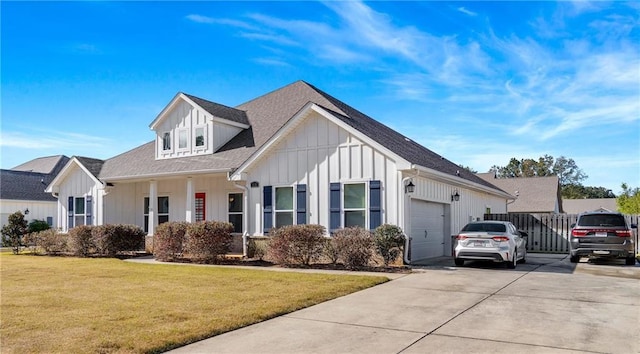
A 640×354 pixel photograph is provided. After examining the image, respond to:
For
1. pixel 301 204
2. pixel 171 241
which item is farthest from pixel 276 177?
pixel 171 241

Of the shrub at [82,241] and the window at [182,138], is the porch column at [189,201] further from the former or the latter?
the shrub at [82,241]

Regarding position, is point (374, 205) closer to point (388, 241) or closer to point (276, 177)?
point (388, 241)

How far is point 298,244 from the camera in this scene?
14914 mm

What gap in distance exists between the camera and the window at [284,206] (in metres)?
17.1

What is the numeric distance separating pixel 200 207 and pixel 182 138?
314 cm

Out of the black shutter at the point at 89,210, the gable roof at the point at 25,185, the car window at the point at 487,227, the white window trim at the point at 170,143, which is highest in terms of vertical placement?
the white window trim at the point at 170,143

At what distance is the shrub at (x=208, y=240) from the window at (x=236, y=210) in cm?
385

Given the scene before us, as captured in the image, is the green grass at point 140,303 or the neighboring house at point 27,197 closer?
the green grass at point 140,303

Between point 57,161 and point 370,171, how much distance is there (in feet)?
122

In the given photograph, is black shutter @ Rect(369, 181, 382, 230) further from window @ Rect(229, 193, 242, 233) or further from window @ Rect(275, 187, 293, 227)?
window @ Rect(229, 193, 242, 233)

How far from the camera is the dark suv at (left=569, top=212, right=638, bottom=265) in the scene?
1566 centimetres

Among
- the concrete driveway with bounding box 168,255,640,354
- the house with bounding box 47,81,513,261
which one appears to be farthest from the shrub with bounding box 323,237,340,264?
the concrete driveway with bounding box 168,255,640,354

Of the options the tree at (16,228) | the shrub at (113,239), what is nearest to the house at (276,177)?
the shrub at (113,239)

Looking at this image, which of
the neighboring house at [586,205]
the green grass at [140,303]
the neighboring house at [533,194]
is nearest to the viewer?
the green grass at [140,303]
